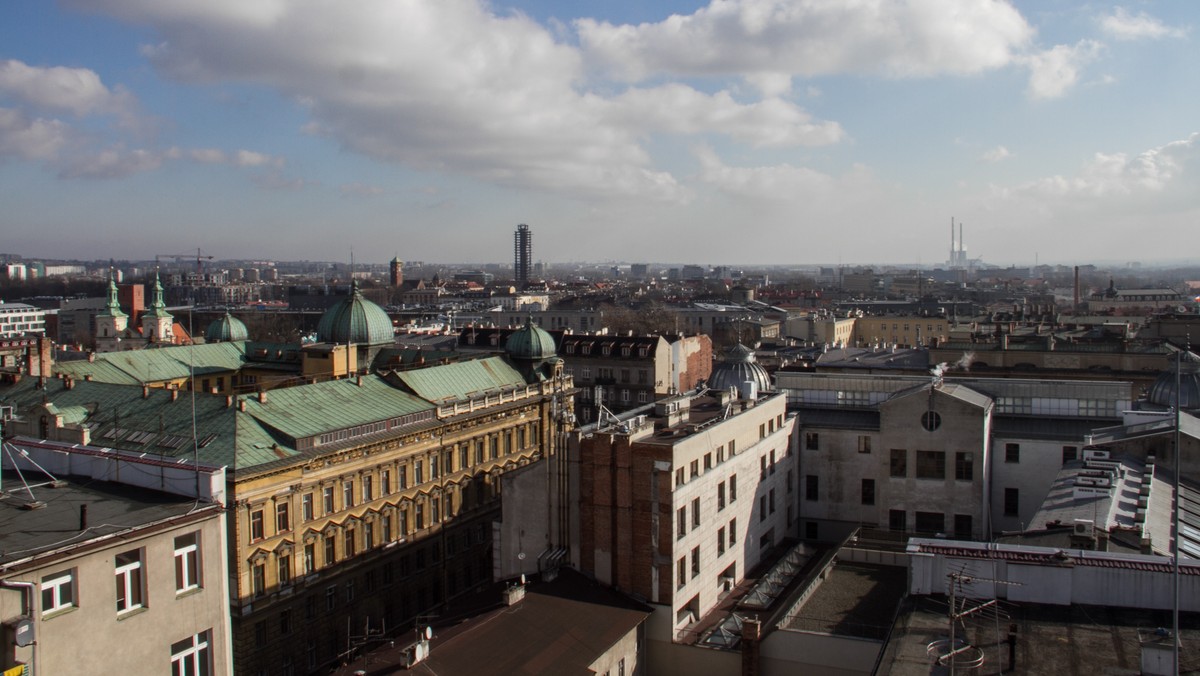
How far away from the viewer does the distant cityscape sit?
2398cm

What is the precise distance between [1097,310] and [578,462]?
192 m

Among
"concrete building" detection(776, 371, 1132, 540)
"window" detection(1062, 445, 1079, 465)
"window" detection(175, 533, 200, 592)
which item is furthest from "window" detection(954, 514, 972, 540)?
"window" detection(175, 533, 200, 592)

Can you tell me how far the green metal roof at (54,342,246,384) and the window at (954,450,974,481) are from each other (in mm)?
52015

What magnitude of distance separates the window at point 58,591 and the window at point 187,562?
275 cm

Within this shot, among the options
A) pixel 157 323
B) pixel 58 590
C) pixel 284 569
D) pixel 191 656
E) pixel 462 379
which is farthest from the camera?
pixel 157 323

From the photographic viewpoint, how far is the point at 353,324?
74062 mm

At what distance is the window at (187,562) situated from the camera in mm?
22797

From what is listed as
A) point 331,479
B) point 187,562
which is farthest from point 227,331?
point 187,562

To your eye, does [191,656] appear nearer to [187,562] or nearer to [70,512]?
[187,562]

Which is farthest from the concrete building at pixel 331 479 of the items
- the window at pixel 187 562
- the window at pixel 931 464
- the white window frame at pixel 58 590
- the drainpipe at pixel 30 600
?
the drainpipe at pixel 30 600

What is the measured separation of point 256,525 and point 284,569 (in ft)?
9.95

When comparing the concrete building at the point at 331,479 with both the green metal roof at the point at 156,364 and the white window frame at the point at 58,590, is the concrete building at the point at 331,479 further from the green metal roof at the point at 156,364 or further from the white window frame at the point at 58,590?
the white window frame at the point at 58,590

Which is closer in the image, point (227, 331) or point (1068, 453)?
point (1068, 453)

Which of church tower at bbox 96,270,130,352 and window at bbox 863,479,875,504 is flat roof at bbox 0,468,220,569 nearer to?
window at bbox 863,479,875,504
